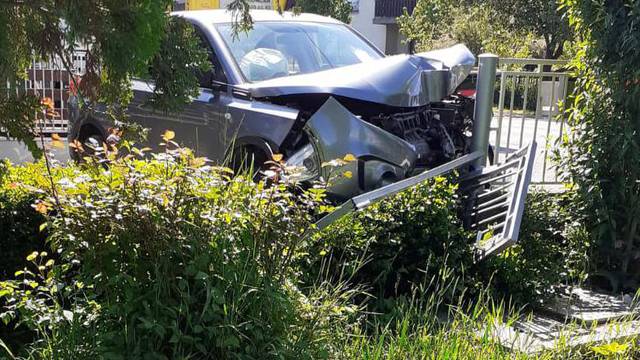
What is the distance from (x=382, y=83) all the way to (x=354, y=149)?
2.33 ft

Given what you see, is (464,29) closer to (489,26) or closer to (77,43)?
(489,26)

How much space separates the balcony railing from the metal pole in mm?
35020

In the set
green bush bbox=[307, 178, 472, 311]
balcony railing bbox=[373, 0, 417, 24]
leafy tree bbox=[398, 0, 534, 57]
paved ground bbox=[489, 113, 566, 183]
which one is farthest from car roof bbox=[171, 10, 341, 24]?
balcony railing bbox=[373, 0, 417, 24]

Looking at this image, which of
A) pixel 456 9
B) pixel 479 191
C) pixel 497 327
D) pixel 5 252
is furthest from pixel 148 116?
pixel 456 9

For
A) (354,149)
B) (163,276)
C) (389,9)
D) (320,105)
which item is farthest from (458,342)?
(389,9)

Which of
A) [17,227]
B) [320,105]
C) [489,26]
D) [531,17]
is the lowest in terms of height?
[17,227]

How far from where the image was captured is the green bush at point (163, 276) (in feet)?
8.36

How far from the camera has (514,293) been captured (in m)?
4.38

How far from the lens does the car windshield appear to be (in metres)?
5.70

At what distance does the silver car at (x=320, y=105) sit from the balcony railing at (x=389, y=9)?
34.4m

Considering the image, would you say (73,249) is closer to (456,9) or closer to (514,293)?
(514,293)

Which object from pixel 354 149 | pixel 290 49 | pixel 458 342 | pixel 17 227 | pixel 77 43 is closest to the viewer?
pixel 77 43

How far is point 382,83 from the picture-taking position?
16.5 feet

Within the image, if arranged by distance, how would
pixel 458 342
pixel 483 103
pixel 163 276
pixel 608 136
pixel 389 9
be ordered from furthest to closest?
1. pixel 389 9
2. pixel 483 103
3. pixel 608 136
4. pixel 458 342
5. pixel 163 276
